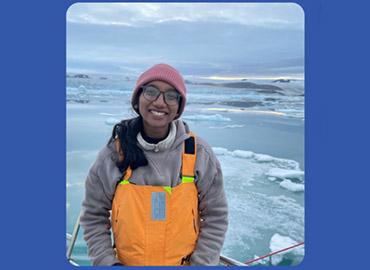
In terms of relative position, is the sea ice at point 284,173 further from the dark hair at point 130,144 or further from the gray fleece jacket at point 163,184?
the dark hair at point 130,144

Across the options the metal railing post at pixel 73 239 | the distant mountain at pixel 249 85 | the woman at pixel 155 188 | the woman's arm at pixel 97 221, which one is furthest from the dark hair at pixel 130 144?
the distant mountain at pixel 249 85

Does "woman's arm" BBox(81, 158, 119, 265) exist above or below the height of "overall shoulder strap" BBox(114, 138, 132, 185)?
below

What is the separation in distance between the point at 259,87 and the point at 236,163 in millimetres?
375

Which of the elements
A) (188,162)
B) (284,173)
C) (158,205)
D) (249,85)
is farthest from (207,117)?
(158,205)

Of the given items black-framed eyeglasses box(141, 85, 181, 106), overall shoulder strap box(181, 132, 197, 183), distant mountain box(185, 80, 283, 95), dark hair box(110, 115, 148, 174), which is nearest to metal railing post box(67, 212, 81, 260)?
dark hair box(110, 115, 148, 174)

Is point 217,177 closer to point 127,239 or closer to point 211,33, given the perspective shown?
point 127,239

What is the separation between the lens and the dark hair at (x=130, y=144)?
129cm

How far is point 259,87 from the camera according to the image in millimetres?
1762

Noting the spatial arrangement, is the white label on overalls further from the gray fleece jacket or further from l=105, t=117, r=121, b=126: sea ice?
l=105, t=117, r=121, b=126: sea ice

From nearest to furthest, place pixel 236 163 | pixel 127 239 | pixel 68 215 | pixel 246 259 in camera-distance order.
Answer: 1. pixel 127 239
2. pixel 68 215
3. pixel 246 259
4. pixel 236 163

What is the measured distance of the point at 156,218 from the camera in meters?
1.29

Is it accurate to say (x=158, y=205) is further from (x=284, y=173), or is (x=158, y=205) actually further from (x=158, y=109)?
(x=284, y=173)

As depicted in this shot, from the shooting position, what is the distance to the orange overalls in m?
1.29

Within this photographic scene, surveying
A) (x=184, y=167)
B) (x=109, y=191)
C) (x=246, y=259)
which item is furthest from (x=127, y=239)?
(x=246, y=259)
